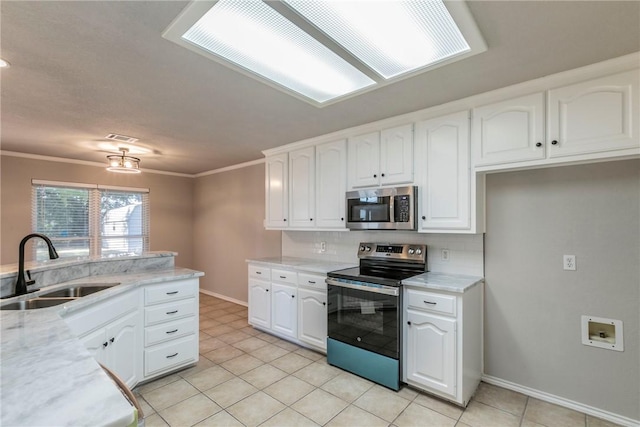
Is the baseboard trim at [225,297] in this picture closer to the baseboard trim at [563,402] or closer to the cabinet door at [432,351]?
the cabinet door at [432,351]

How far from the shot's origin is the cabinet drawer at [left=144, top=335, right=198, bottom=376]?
2568 millimetres

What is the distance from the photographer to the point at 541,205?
2381mm

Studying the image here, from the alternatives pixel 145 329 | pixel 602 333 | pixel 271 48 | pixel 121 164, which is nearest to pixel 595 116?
pixel 602 333

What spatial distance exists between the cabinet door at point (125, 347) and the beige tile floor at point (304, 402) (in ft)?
0.74

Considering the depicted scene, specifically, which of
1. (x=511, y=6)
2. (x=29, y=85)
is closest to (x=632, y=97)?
(x=511, y=6)

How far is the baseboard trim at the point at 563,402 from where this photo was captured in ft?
6.73

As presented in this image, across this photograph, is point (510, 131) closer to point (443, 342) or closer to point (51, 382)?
point (443, 342)

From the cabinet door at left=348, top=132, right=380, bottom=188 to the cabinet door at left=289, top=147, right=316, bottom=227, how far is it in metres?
0.56

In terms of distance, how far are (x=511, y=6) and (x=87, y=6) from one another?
6.28 ft

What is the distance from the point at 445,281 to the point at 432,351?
0.55 metres

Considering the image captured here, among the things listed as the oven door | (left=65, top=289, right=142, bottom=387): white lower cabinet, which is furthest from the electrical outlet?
(left=65, top=289, right=142, bottom=387): white lower cabinet

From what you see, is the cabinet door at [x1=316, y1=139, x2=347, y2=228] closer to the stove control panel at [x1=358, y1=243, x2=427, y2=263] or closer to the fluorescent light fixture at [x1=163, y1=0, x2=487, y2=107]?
the stove control panel at [x1=358, y1=243, x2=427, y2=263]

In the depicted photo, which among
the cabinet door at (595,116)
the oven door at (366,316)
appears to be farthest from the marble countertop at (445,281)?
the cabinet door at (595,116)

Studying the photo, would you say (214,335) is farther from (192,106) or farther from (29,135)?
(29,135)
